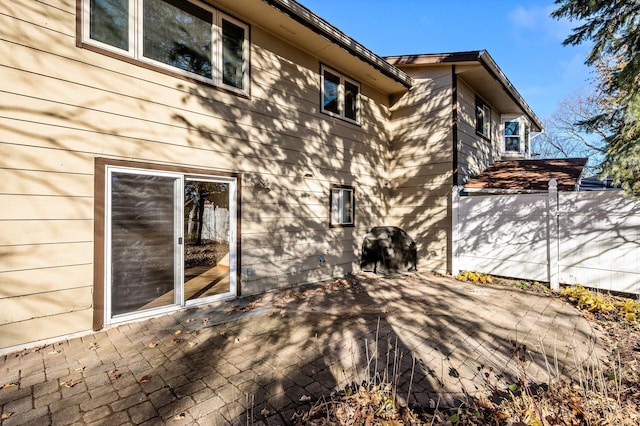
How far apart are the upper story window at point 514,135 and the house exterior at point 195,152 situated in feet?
11.2

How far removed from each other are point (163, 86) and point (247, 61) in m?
1.61

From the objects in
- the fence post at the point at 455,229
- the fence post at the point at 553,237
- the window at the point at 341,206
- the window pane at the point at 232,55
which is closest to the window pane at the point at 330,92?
the window at the point at 341,206

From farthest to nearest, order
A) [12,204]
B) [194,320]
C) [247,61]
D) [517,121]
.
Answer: [517,121], [247,61], [194,320], [12,204]

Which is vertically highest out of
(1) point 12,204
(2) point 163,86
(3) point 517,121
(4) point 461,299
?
(3) point 517,121

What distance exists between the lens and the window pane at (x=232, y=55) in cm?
490

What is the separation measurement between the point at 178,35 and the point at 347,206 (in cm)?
475

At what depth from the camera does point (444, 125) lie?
7.38 meters

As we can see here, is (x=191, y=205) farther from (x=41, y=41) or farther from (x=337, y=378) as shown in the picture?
(x=337, y=378)

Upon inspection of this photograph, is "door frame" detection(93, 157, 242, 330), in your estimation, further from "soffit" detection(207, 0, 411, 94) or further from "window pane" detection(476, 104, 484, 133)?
→ "window pane" detection(476, 104, 484, 133)

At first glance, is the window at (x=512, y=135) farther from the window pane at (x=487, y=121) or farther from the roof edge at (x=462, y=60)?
the roof edge at (x=462, y=60)

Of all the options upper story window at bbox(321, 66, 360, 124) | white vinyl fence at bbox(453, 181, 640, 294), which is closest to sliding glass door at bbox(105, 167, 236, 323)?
upper story window at bbox(321, 66, 360, 124)

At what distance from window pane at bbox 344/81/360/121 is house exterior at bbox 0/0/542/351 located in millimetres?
45

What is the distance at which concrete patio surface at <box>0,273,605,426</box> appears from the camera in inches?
90.4

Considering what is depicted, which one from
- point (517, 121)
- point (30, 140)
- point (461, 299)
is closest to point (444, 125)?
point (461, 299)
